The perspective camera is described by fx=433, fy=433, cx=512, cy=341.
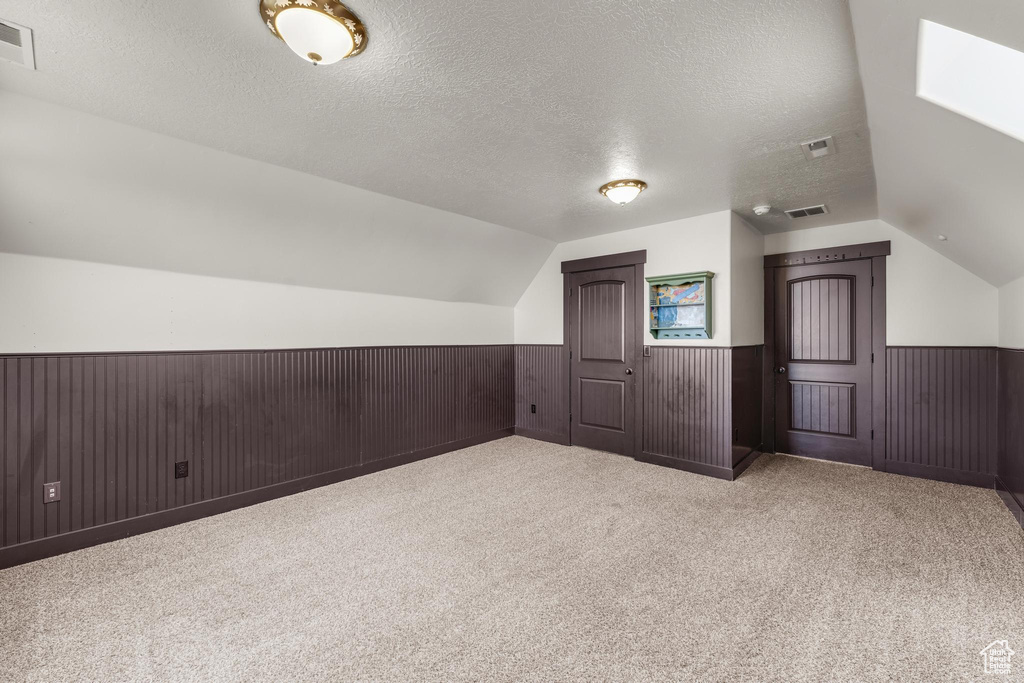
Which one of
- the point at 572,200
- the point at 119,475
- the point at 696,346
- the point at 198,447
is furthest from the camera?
the point at 696,346

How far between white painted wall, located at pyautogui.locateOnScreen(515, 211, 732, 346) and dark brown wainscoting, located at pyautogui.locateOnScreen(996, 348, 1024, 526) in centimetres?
197

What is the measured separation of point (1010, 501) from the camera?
335cm

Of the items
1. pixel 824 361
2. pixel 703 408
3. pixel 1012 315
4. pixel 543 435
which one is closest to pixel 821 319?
pixel 824 361

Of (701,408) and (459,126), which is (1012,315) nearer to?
(701,408)

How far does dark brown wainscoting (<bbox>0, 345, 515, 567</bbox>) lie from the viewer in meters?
2.69

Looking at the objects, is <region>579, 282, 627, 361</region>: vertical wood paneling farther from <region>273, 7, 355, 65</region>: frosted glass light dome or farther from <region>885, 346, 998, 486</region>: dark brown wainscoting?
<region>273, 7, 355, 65</region>: frosted glass light dome

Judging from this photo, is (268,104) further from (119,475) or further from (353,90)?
(119,475)

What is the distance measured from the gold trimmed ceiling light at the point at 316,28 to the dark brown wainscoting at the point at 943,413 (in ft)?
17.4

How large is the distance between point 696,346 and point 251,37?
13.5ft

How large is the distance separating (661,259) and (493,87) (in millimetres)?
3008

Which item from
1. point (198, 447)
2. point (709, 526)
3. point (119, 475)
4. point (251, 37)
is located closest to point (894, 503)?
point (709, 526)

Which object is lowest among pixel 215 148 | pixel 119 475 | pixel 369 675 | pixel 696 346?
pixel 369 675

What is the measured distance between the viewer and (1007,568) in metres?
2.47

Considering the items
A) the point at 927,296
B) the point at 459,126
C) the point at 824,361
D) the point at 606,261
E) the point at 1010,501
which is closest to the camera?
the point at 459,126
